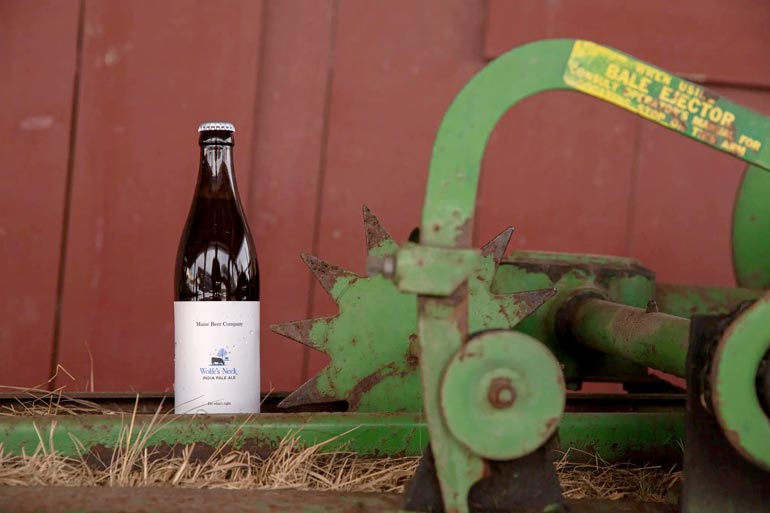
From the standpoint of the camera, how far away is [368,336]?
1.01 m

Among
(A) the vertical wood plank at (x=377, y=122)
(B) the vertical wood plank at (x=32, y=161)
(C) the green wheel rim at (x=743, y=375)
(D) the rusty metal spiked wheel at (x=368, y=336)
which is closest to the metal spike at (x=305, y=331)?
(D) the rusty metal spiked wheel at (x=368, y=336)

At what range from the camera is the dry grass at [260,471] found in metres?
0.75

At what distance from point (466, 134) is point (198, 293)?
518 mm

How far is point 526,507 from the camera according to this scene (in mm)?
663

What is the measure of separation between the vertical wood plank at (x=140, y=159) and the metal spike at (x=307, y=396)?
2.37ft

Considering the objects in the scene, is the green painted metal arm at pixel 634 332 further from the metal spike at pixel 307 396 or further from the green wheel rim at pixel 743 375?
the metal spike at pixel 307 396

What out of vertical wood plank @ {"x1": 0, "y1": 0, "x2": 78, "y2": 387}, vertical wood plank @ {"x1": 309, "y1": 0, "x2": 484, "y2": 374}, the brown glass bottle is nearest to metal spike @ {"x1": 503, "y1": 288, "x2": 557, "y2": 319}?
the brown glass bottle

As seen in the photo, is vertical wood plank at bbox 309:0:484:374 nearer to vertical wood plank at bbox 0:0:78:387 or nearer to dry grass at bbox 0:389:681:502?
vertical wood plank at bbox 0:0:78:387

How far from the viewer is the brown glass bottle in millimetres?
885

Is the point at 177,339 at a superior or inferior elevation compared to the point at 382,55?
inferior

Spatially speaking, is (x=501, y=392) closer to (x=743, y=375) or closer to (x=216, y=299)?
(x=743, y=375)

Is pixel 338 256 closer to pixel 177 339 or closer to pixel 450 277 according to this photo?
pixel 177 339

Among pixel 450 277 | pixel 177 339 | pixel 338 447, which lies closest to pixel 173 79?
pixel 177 339

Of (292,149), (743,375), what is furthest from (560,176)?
(743,375)
